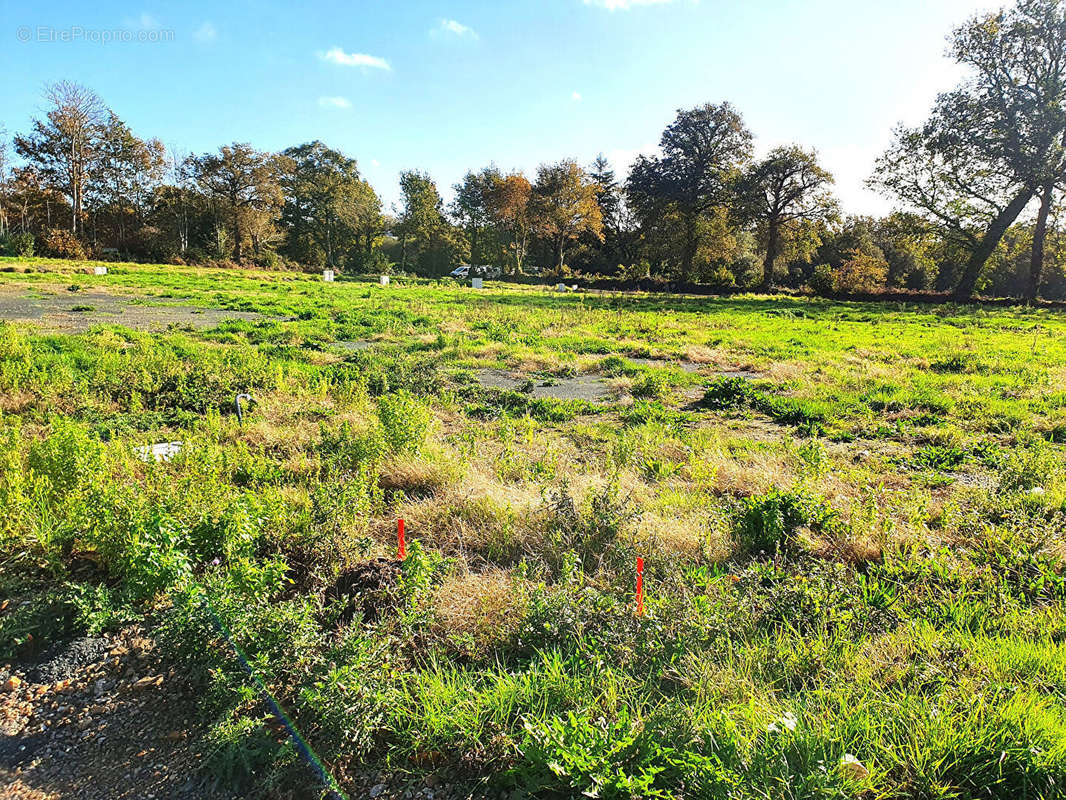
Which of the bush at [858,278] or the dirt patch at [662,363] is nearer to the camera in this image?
the dirt patch at [662,363]

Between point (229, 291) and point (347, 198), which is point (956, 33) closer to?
point (229, 291)

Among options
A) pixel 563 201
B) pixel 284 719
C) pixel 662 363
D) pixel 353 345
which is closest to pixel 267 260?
pixel 563 201

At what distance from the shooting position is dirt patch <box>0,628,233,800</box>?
218cm

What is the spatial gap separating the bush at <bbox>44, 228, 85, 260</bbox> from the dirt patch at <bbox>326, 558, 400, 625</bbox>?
44684mm

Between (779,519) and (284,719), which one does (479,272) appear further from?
(284,719)

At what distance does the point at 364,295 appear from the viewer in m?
25.0

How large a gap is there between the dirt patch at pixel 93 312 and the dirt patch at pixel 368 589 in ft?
36.6

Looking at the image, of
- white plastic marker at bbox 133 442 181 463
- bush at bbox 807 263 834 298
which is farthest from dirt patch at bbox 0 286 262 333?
bush at bbox 807 263 834 298

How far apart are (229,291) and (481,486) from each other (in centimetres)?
2315

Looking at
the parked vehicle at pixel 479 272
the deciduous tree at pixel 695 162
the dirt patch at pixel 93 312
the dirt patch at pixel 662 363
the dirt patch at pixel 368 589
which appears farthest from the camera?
the parked vehicle at pixel 479 272

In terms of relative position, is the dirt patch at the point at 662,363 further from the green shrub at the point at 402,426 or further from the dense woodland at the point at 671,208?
the dense woodland at the point at 671,208

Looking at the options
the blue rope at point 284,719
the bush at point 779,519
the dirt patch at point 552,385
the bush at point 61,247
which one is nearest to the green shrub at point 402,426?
the blue rope at point 284,719

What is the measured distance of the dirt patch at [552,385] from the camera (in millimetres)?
8633

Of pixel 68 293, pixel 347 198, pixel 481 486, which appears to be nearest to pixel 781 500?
pixel 481 486
